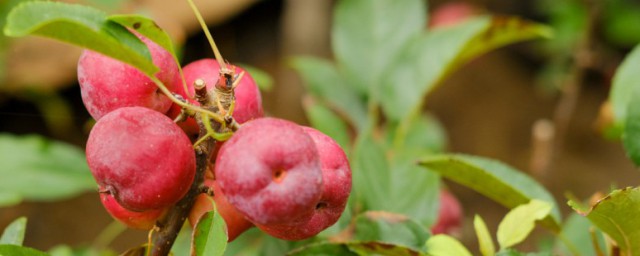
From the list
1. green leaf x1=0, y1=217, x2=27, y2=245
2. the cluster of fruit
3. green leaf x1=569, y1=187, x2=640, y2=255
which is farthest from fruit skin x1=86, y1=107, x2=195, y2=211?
green leaf x1=569, y1=187, x2=640, y2=255

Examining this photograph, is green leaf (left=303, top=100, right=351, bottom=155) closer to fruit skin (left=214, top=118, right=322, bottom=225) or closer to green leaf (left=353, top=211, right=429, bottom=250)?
green leaf (left=353, top=211, right=429, bottom=250)

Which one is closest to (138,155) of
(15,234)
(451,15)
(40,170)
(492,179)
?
(15,234)

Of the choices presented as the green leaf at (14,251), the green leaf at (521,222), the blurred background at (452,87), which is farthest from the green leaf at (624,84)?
the blurred background at (452,87)

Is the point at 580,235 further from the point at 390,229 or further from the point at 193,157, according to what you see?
the point at 193,157

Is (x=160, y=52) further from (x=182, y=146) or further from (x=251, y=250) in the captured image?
(x=251, y=250)

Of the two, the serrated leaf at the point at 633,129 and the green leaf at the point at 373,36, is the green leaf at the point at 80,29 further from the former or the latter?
the green leaf at the point at 373,36

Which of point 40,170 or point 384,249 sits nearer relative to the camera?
point 384,249

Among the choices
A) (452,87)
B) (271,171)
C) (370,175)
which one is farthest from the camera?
(452,87)

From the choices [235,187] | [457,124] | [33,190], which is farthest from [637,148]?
[457,124]
